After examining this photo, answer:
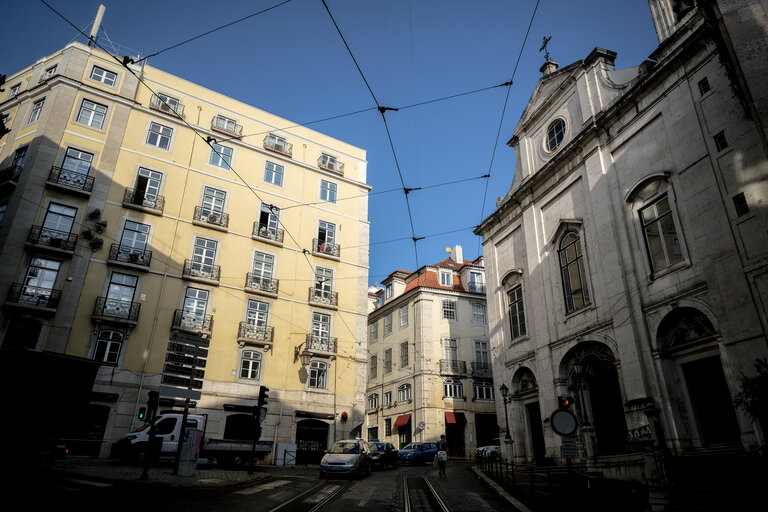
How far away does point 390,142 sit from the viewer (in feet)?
44.8

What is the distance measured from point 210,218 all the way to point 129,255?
15.3 feet

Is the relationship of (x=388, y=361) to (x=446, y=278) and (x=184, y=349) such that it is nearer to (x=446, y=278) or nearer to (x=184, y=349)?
(x=446, y=278)

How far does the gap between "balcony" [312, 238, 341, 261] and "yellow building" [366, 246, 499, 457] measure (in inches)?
425

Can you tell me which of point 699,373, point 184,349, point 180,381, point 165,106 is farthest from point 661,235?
point 165,106

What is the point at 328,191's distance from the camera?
31.0 meters

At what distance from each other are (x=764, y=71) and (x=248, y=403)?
23.8 metres

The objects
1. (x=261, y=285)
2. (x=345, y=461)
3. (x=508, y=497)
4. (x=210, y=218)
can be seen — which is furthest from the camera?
(x=261, y=285)

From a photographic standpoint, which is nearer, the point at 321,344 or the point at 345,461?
the point at 345,461

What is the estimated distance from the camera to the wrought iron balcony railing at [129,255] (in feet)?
73.4

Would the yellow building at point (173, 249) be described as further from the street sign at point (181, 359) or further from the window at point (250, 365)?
the street sign at point (181, 359)

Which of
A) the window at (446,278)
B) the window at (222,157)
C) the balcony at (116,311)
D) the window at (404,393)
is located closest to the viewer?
the balcony at (116,311)

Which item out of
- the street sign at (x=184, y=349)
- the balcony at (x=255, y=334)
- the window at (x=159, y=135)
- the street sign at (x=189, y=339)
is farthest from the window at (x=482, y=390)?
the window at (x=159, y=135)

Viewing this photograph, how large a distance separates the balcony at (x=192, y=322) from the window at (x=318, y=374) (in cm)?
626

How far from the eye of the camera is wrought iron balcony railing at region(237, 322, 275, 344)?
24.2 m
